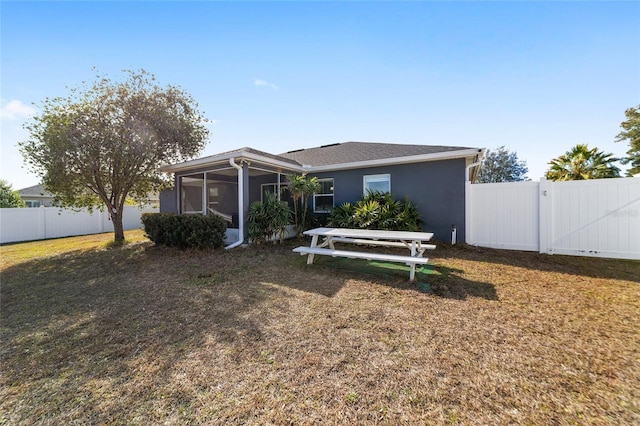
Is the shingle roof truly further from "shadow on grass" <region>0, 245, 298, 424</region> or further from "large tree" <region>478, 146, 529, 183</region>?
"large tree" <region>478, 146, 529, 183</region>

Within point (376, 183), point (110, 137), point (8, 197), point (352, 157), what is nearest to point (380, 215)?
point (376, 183)

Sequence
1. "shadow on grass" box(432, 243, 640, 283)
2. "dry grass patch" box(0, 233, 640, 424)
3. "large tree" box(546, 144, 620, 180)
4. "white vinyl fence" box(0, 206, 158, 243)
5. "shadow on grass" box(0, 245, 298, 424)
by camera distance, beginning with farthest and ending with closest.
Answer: "large tree" box(546, 144, 620, 180), "white vinyl fence" box(0, 206, 158, 243), "shadow on grass" box(432, 243, 640, 283), "shadow on grass" box(0, 245, 298, 424), "dry grass patch" box(0, 233, 640, 424)

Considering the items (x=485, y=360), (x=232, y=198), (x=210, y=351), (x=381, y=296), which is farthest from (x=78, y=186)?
(x=485, y=360)

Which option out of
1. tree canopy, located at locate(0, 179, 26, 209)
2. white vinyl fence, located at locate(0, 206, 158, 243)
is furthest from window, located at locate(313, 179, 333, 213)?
tree canopy, located at locate(0, 179, 26, 209)

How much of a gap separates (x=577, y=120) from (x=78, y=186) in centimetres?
1642

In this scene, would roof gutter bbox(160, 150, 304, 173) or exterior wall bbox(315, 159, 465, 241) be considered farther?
exterior wall bbox(315, 159, 465, 241)

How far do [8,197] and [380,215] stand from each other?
21489mm

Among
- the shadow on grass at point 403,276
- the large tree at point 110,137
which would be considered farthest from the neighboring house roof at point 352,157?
the shadow on grass at point 403,276

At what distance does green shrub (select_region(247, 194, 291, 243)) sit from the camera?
288 inches

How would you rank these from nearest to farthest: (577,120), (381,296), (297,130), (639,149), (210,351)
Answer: (210,351) < (381,296) < (577,120) < (297,130) < (639,149)

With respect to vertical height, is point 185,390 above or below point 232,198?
below

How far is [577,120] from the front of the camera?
7887mm

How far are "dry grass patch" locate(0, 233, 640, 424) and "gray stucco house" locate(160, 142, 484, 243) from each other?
327cm

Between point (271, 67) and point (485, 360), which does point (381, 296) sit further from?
point (271, 67)
